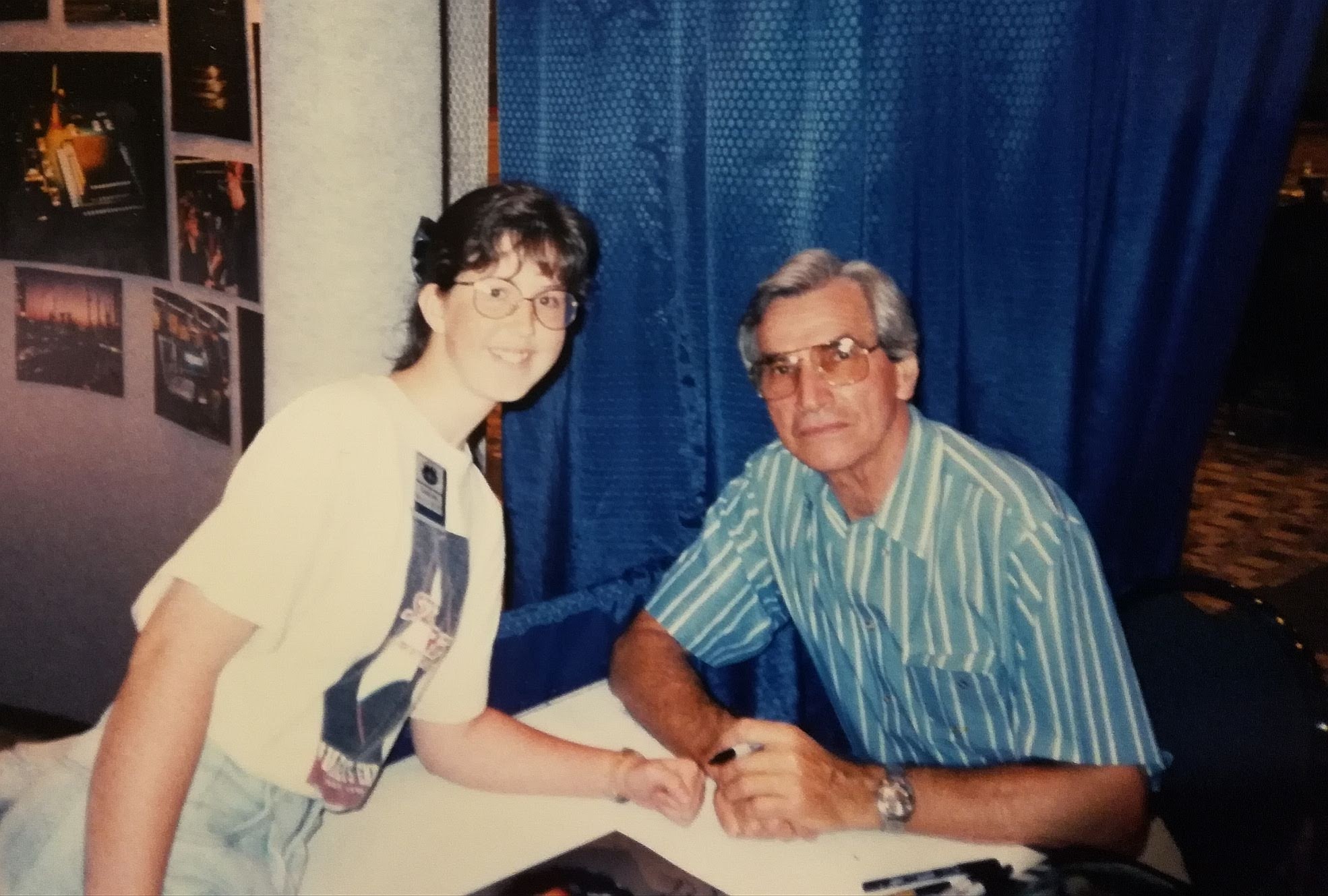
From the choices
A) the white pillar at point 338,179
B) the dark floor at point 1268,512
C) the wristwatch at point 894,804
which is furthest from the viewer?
the dark floor at point 1268,512

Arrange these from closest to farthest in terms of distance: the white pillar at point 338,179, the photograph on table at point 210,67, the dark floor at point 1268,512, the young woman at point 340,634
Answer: the young woman at point 340,634 < the white pillar at point 338,179 < the photograph on table at point 210,67 < the dark floor at point 1268,512

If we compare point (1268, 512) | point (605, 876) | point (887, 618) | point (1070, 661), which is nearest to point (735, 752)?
point (605, 876)

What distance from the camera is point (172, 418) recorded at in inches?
84.5

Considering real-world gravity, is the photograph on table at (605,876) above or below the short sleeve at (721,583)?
below

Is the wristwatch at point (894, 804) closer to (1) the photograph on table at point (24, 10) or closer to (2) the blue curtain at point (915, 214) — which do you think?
(2) the blue curtain at point (915, 214)

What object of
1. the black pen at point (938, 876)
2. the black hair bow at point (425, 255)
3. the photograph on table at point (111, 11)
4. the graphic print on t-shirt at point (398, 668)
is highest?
the photograph on table at point (111, 11)

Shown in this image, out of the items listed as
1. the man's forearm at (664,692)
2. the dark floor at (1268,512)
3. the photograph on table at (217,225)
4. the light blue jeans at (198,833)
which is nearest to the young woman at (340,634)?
the light blue jeans at (198,833)

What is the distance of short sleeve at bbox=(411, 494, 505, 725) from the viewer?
1.08m

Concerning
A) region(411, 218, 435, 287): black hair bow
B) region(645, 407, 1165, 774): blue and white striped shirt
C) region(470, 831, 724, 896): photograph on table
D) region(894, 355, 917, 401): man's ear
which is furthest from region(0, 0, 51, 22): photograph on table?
region(470, 831, 724, 896): photograph on table

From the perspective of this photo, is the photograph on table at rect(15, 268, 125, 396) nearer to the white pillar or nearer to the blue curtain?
the white pillar

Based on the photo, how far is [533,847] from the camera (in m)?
1.02

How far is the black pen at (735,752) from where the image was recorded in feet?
3.54

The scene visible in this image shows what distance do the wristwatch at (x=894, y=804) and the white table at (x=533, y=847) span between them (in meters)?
0.02

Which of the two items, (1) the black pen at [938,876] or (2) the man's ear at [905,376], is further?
(2) the man's ear at [905,376]
